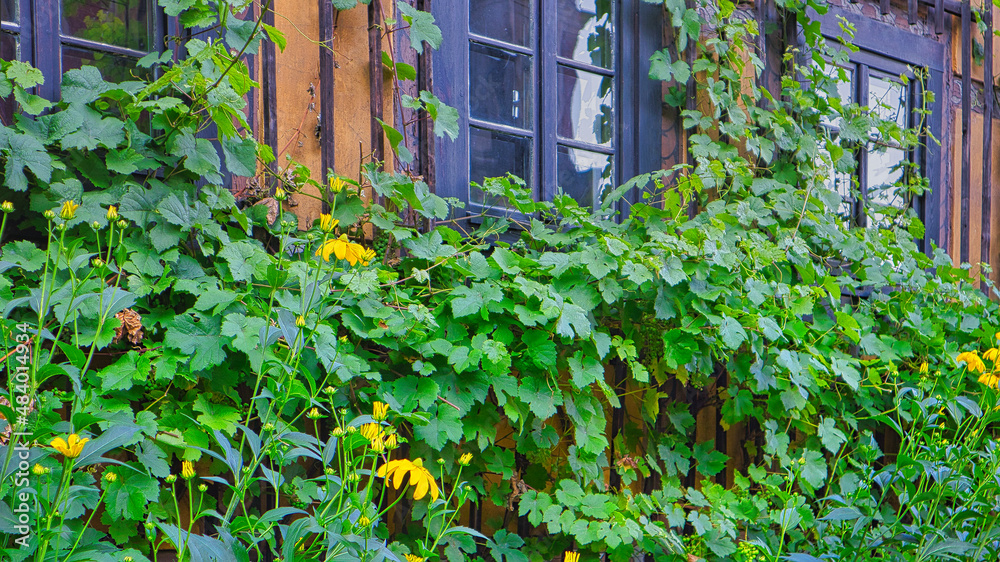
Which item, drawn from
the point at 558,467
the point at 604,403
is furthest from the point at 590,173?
the point at 558,467

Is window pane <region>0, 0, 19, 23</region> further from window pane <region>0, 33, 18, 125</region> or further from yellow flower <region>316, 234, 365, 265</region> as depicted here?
yellow flower <region>316, 234, 365, 265</region>

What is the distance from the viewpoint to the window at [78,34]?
1.93 metres

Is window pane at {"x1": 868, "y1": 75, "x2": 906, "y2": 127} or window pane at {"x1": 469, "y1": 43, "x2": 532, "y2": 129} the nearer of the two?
window pane at {"x1": 469, "y1": 43, "x2": 532, "y2": 129}

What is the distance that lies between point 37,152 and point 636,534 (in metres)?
1.83

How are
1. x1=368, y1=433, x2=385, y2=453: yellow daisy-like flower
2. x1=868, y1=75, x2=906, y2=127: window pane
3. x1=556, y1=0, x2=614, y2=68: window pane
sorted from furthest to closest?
x1=868, y1=75, x2=906, y2=127: window pane < x1=556, y1=0, x2=614, y2=68: window pane < x1=368, y1=433, x2=385, y2=453: yellow daisy-like flower

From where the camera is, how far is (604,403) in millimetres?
2717

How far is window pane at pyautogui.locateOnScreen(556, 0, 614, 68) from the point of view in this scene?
2.83 metres

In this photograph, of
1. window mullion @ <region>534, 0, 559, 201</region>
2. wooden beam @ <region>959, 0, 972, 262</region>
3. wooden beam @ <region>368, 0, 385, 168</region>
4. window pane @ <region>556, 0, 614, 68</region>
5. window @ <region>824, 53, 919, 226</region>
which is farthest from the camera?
wooden beam @ <region>959, 0, 972, 262</region>

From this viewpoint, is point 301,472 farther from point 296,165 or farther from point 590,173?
point 590,173

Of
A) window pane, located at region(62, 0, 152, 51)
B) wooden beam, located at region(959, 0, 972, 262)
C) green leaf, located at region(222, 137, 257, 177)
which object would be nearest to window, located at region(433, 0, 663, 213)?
green leaf, located at region(222, 137, 257, 177)

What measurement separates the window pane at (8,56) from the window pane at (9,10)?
5 cm

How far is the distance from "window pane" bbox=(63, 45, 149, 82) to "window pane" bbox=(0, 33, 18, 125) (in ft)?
0.37

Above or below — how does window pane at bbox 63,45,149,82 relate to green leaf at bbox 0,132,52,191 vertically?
above

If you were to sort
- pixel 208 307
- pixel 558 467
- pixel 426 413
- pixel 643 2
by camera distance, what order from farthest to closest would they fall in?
pixel 643 2
pixel 558 467
pixel 426 413
pixel 208 307
